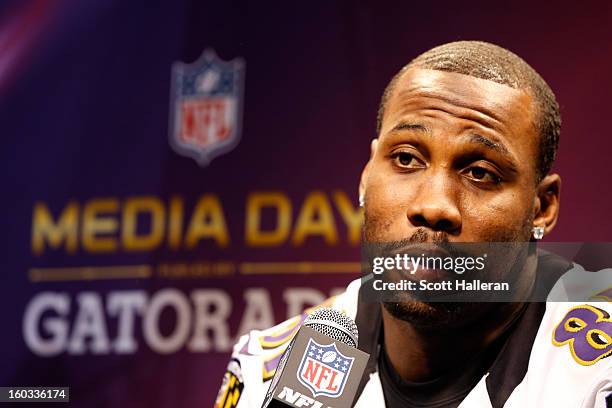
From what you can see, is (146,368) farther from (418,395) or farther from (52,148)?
(418,395)

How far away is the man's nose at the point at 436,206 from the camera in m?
1.65

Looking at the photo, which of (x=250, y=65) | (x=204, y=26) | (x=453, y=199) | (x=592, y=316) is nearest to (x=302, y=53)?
(x=250, y=65)

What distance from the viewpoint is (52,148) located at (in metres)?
3.14

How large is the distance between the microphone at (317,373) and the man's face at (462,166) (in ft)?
1.27

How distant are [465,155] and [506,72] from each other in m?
0.20

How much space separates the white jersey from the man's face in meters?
0.20

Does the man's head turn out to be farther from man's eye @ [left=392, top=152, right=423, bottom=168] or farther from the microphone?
the microphone

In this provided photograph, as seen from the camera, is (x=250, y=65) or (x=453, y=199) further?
(x=250, y=65)

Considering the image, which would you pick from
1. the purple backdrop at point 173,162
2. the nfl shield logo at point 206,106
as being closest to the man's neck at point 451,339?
the purple backdrop at point 173,162

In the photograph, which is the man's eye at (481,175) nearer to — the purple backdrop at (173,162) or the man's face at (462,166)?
the man's face at (462,166)

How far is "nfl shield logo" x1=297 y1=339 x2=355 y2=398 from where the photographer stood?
4.27ft

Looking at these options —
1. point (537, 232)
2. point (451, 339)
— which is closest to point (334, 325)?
point (451, 339)

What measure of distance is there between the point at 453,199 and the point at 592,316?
333 mm

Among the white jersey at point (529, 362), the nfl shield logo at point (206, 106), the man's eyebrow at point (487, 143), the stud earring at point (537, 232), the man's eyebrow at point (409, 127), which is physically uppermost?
the nfl shield logo at point (206, 106)
